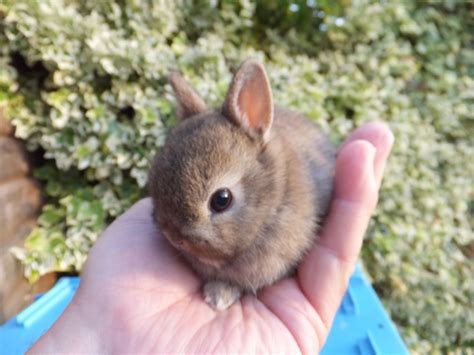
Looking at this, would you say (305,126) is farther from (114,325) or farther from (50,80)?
(50,80)

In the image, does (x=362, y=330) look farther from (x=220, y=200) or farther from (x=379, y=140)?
(x=220, y=200)

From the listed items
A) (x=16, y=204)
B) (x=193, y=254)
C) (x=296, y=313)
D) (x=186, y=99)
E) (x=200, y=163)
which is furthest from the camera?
(x=16, y=204)

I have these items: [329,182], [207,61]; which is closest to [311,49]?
[207,61]

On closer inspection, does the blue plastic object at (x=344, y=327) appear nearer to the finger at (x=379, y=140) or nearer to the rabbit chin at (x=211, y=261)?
the finger at (x=379, y=140)

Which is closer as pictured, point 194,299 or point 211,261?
point 211,261

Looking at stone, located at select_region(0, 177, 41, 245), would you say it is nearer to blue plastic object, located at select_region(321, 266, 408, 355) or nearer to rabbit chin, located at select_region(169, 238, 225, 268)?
rabbit chin, located at select_region(169, 238, 225, 268)

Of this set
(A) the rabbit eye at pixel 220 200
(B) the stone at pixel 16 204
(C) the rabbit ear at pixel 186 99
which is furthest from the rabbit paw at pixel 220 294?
(B) the stone at pixel 16 204

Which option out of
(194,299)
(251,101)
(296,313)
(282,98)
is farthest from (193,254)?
(282,98)

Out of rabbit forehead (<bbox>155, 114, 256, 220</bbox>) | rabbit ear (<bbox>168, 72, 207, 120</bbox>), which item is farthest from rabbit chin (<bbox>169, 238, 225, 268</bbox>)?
rabbit ear (<bbox>168, 72, 207, 120</bbox>)
